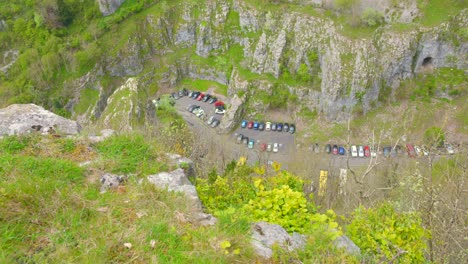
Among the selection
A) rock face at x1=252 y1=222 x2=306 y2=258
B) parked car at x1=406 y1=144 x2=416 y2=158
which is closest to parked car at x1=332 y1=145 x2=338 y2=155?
parked car at x1=406 y1=144 x2=416 y2=158

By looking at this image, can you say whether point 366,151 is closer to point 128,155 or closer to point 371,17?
point 371,17

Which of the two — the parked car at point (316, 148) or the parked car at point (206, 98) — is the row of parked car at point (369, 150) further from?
the parked car at point (206, 98)

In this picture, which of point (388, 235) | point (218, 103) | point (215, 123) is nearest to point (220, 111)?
point (218, 103)

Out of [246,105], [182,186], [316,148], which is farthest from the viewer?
[246,105]

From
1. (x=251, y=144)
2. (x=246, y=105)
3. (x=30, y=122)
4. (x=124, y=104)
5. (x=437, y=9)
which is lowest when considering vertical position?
(x=30, y=122)

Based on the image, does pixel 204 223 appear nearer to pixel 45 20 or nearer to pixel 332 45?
pixel 332 45

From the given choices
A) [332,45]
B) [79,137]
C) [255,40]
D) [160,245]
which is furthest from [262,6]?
[160,245]

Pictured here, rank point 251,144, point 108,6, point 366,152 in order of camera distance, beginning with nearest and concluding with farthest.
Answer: point 366,152, point 251,144, point 108,6

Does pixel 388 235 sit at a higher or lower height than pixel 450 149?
lower
